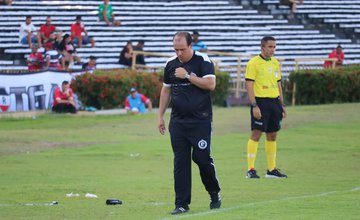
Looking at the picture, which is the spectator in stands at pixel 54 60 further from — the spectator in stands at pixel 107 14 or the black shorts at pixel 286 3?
the black shorts at pixel 286 3

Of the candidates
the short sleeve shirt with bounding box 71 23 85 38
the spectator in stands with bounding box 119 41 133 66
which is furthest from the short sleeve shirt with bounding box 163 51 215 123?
the short sleeve shirt with bounding box 71 23 85 38

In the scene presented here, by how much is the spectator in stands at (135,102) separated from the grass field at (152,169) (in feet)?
2.59

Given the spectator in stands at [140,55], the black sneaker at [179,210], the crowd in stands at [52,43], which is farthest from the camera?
the spectator in stands at [140,55]

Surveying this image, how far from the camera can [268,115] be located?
16.1 meters

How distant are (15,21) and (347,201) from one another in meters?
26.4

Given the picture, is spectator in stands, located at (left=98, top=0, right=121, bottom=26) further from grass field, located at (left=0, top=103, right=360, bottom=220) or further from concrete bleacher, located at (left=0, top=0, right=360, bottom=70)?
grass field, located at (left=0, top=103, right=360, bottom=220)

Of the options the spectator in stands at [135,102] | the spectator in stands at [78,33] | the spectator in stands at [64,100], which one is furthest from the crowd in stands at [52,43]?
the spectator in stands at [135,102]

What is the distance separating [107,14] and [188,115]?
28.2 meters

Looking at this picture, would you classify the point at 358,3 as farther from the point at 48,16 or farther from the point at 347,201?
the point at 347,201

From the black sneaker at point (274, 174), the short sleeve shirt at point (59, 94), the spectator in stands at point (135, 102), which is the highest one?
the black sneaker at point (274, 174)

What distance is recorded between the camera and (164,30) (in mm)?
40812

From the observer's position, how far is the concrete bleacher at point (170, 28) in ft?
121

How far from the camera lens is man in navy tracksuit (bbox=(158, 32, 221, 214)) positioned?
11227 mm

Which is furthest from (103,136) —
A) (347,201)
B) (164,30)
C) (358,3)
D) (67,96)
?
(358,3)
